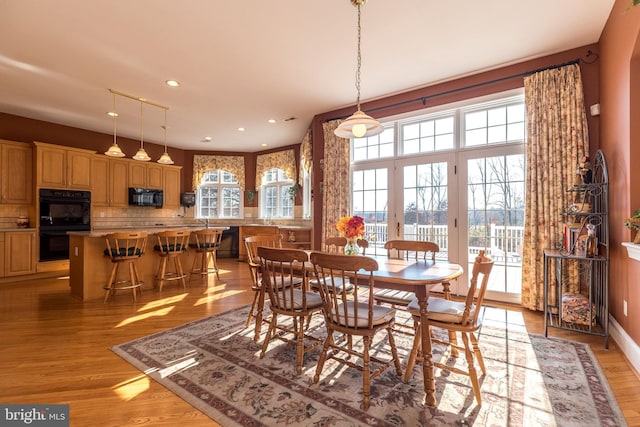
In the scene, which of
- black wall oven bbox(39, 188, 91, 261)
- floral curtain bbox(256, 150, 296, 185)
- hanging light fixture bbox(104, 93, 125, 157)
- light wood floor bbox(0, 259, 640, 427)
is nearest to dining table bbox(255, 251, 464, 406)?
light wood floor bbox(0, 259, 640, 427)

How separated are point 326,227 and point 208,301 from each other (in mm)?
2195

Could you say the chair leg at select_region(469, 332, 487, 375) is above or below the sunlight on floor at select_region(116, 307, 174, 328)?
above

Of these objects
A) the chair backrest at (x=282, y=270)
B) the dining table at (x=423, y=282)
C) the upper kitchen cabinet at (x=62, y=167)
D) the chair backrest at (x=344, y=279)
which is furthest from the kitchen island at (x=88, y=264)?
the dining table at (x=423, y=282)

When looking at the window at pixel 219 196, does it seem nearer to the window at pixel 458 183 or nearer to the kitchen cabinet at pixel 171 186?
the kitchen cabinet at pixel 171 186

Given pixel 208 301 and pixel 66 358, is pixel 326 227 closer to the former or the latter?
pixel 208 301

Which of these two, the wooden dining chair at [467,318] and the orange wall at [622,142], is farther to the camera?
the orange wall at [622,142]

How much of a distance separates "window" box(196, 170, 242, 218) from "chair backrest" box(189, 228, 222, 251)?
3200 mm

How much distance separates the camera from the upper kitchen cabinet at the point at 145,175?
22.0 feet

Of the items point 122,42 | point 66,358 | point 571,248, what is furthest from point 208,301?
point 571,248

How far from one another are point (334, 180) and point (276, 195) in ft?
10.9

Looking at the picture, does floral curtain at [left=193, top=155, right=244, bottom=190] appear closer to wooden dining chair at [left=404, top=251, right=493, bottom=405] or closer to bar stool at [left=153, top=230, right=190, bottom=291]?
bar stool at [left=153, top=230, right=190, bottom=291]

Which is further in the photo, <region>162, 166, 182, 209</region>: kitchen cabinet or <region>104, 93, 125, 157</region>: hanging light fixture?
<region>162, 166, 182, 209</region>: kitchen cabinet

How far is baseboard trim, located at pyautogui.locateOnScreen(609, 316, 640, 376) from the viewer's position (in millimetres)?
2184

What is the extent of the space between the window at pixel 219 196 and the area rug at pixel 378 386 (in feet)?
19.0
